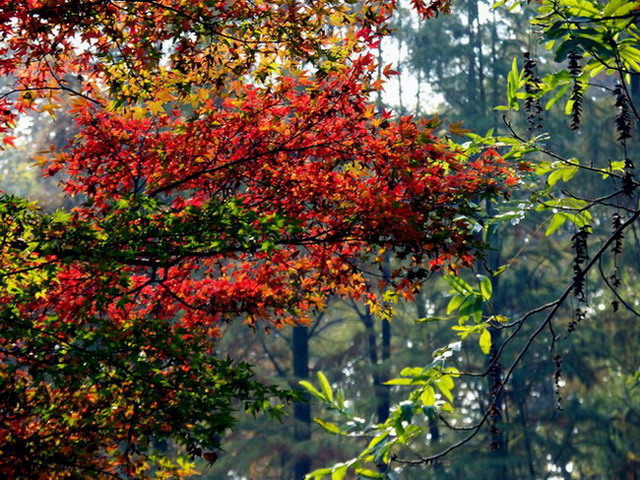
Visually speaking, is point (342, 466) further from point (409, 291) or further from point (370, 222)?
point (409, 291)

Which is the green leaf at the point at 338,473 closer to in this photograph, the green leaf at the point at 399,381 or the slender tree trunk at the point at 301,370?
the green leaf at the point at 399,381

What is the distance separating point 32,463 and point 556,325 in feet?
39.5

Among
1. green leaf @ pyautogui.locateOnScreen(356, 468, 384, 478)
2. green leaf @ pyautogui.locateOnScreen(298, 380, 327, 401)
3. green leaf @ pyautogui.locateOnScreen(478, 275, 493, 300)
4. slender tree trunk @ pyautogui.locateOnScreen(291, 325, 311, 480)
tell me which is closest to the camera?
green leaf @ pyautogui.locateOnScreen(356, 468, 384, 478)

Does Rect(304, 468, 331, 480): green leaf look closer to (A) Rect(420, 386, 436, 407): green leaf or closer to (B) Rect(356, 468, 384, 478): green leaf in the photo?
(B) Rect(356, 468, 384, 478): green leaf

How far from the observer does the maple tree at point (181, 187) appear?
14.3ft

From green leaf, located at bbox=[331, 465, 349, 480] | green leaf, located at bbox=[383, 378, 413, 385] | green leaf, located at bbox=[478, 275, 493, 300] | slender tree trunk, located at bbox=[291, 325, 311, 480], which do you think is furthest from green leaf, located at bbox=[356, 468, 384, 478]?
slender tree trunk, located at bbox=[291, 325, 311, 480]

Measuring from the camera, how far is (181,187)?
5176 mm

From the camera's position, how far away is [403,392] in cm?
1573

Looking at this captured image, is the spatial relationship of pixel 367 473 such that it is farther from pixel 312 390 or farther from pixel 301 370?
pixel 301 370

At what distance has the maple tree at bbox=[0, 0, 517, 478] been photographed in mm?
4355

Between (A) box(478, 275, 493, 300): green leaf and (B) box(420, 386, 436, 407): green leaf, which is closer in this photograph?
(B) box(420, 386, 436, 407): green leaf

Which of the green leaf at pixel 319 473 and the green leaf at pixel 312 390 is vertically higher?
the green leaf at pixel 312 390

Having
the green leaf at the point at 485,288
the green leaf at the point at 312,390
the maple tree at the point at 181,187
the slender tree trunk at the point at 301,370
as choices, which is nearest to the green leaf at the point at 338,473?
the green leaf at the point at 312,390

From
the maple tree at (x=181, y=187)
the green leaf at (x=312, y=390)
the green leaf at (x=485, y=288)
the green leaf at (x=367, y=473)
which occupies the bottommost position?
the green leaf at (x=367, y=473)
